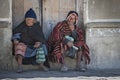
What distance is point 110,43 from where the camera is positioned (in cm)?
1002

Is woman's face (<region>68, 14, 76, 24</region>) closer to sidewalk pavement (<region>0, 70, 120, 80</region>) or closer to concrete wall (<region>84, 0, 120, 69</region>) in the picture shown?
concrete wall (<region>84, 0, 120, 69</region>)

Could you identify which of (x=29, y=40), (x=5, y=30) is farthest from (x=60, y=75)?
(x=5, y=30)

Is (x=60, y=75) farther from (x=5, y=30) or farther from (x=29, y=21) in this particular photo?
→ (x=5, y=30)

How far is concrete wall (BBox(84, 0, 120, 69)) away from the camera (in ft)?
32.7

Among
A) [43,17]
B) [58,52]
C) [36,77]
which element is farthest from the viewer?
[43,17]

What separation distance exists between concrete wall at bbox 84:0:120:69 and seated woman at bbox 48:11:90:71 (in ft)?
0.86

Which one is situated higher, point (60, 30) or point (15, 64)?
point (60, 30)

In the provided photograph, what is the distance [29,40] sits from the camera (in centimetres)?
961

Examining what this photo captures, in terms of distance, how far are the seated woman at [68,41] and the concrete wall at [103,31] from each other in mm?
263

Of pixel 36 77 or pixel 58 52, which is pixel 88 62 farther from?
pixel 36 77

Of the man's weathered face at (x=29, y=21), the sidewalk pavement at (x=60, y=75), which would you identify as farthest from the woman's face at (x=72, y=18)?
the sidewalk pavement at (x=60, y=75)

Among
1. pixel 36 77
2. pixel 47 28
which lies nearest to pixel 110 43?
pixel 47 28

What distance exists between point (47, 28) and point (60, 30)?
1.69ft

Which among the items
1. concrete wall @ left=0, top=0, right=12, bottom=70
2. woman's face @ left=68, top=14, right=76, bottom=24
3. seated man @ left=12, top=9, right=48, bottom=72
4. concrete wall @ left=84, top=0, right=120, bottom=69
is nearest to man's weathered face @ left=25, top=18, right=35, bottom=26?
seated man @ left=12, top=9, right=48, bottom=72
